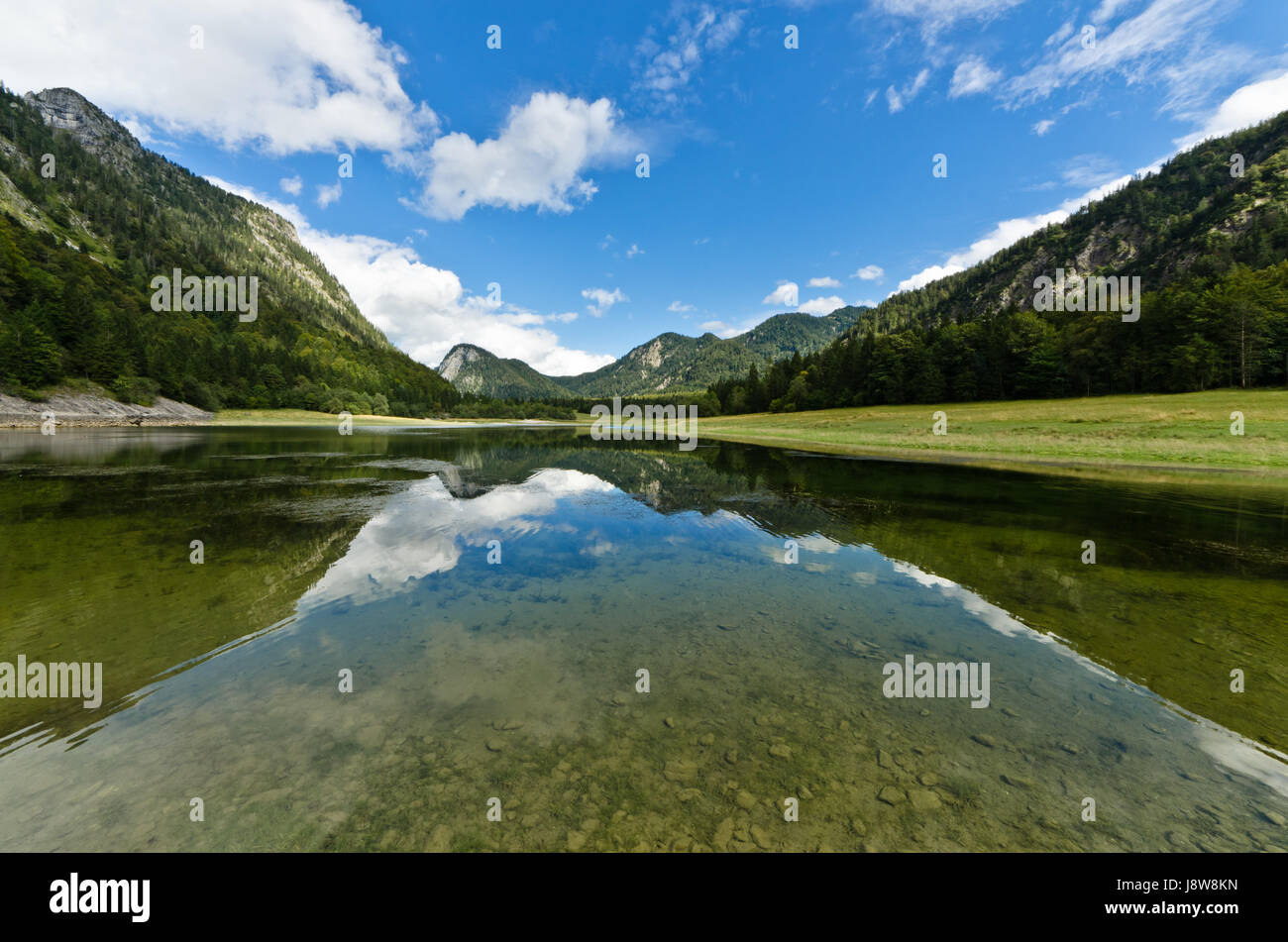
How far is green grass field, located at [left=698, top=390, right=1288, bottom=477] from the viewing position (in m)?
31.6

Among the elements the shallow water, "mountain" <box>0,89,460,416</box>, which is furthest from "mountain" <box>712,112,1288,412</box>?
"mountain" <box>0,89,460,416</box>

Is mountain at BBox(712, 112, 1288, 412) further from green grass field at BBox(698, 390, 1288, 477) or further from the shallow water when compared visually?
the shallow water

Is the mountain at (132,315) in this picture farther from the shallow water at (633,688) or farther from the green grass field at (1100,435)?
the green grass field at (1100,435)

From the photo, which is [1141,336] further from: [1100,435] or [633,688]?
[633,688]

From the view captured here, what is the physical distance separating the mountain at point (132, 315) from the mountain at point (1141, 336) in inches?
5035

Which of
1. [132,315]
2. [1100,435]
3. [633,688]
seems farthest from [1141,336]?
[132,315]

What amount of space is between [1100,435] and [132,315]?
172 metres

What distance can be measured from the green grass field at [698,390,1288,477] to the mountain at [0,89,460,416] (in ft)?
354

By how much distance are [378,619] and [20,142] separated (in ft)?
1016

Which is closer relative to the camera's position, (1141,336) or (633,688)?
(633,688)

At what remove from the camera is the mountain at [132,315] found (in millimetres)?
72438

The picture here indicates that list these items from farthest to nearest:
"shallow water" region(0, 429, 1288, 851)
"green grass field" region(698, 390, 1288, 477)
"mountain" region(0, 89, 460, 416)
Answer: "mountain" region(0, 89, 460, 416) < "green grass field" region(698, 390, 1288, 477) < "shallow water" region(0, 429, 1288, 851)

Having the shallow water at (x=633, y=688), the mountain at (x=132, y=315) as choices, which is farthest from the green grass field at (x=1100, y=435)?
the mountain at (x=132, y=315)

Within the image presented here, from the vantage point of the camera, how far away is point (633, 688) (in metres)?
6.18
